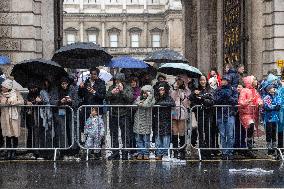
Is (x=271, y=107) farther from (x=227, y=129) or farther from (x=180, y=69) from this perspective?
(x=180, y=69)

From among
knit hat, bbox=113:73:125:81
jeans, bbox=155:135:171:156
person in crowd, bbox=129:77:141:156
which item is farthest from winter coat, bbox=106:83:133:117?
jeans, bbox=155:135:171:156

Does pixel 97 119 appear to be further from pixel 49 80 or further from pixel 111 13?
pixel 111 13

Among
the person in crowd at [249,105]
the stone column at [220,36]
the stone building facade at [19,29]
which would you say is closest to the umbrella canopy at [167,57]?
the person in crowd at [249,105]

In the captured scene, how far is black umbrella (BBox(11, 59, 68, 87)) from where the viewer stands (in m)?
16.2

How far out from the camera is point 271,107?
53.1ft

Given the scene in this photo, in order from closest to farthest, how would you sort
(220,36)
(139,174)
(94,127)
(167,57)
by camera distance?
(139,174) < (94,127) < (167,57) < (220,36)

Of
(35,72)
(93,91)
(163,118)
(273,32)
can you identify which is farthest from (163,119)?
(273,32)

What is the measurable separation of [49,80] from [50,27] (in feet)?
23.5

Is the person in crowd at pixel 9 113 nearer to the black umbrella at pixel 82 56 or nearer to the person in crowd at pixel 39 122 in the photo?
the person in crowd at pixel 39 122

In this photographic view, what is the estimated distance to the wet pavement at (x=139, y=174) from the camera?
39.5ft

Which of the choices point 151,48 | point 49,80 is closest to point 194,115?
point 49,80

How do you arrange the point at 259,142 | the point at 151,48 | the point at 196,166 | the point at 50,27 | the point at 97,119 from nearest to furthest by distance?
the point at 196,166, the point at 97,119, the point at 259,142, the point at 50,27, the point at 151,48

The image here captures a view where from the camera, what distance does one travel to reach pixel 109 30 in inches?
3656

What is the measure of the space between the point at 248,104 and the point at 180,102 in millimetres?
1565
